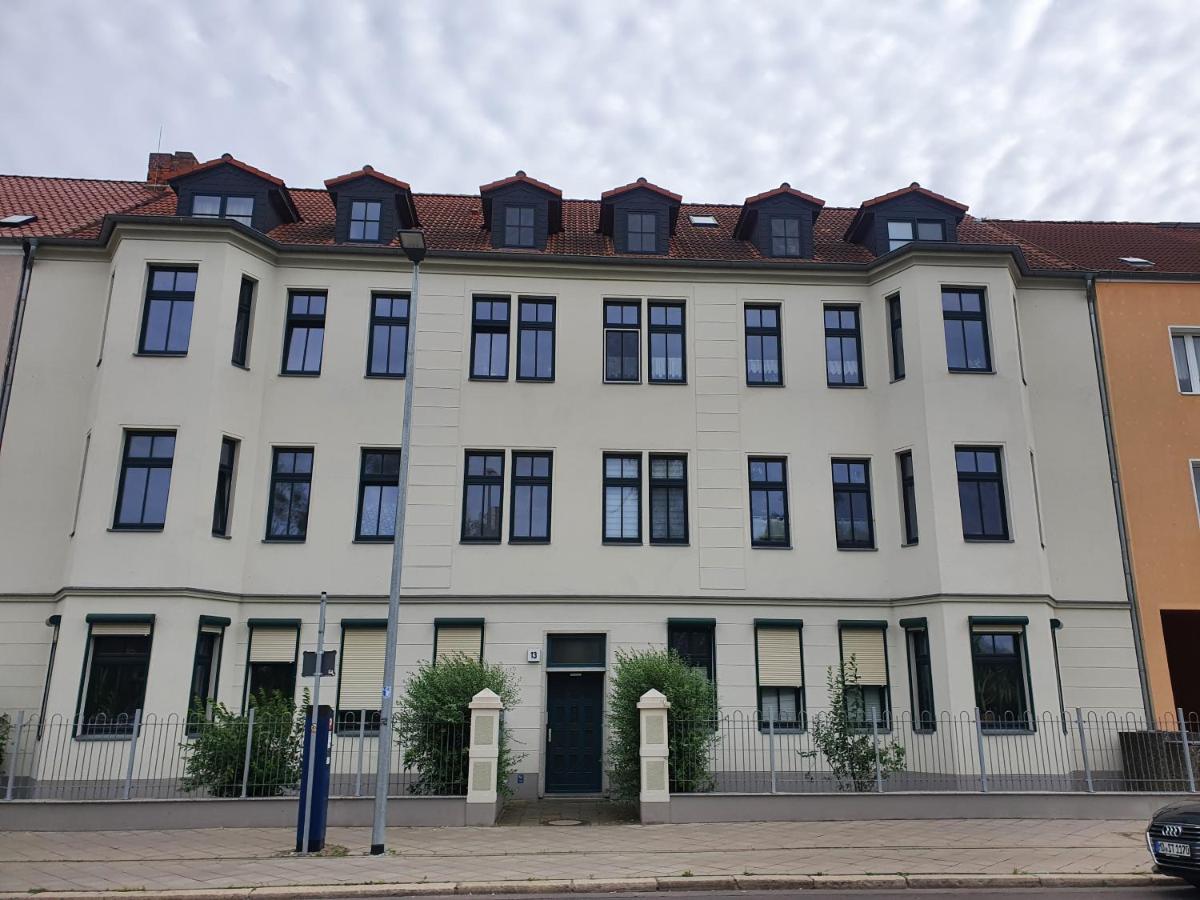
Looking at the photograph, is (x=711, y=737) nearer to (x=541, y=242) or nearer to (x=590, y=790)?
(x=590, y=790)

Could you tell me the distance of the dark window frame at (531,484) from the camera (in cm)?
1803

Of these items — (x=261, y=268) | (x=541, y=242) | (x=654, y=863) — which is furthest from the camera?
(x=541, y=242)

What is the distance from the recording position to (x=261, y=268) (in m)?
18.6

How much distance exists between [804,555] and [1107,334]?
8747 mm

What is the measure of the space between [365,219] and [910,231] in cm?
1230

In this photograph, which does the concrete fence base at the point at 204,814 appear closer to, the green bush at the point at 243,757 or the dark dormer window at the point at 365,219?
the green bush at the point at 243,757

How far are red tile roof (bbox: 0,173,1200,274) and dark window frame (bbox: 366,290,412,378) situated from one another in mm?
1446

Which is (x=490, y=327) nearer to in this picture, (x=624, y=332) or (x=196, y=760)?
(x=624, y=332)

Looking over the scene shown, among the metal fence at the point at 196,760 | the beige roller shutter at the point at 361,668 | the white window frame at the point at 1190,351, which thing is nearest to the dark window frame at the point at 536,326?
the beige roller shutter at the point at 361,668

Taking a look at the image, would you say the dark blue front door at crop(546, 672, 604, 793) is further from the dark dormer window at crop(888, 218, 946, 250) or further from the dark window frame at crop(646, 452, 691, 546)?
the dark dormer window at crop(888, 218, 946, 250)

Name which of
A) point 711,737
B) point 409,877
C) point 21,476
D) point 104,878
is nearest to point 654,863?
point 409,877

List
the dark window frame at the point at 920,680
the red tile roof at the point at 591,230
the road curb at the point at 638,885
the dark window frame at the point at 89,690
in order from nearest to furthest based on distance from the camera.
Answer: the road curb at the point at 638,885 → the dark window frame at the point at 89,690 → the dark window frame at the point at 920,680 → the red tile roof at the point at 591,230

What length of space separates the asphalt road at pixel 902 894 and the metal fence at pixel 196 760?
4834 mm

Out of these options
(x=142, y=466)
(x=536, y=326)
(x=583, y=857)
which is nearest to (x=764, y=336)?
(x=536, y=326)
